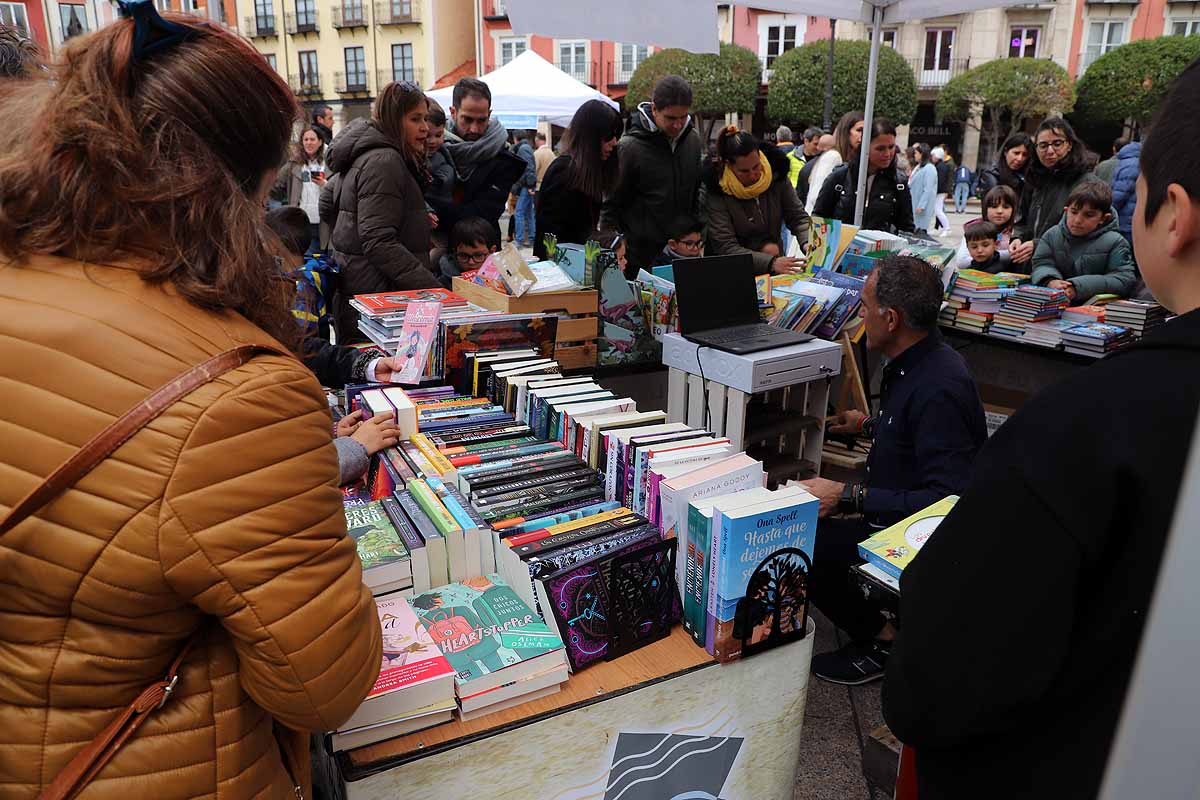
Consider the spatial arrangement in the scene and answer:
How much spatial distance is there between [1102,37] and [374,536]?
36.4 m

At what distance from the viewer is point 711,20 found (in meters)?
4.11

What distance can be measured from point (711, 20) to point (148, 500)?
13.2 ft

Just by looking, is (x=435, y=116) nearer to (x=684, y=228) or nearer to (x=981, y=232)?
(x=684, y=228)

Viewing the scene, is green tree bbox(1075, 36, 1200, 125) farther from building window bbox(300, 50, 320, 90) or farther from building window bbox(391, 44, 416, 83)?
building window bbox(300, 50, 320, 90)

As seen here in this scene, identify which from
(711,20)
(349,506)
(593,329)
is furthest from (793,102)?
(349,506)

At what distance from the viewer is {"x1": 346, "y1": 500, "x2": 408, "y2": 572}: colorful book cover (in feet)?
5.31

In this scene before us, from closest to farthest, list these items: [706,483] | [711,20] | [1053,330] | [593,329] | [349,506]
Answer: [706,483] < [349,506] < [593,329] < [1053,330] < [711,20]

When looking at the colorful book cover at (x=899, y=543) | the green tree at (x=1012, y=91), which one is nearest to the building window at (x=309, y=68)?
the green tree at (x=1012, y=91)

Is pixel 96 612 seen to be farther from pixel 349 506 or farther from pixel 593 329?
pixel 593 329

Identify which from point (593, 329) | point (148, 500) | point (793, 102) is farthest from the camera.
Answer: point (793, 102)

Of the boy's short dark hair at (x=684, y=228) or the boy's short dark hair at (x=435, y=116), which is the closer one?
the boy's short dark hair at (x=684, y=228)

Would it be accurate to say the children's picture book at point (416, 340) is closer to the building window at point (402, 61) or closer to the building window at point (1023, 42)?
the building window at point (402, 61)

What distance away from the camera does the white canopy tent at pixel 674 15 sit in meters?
3.77

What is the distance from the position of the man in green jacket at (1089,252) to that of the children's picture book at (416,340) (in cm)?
325
